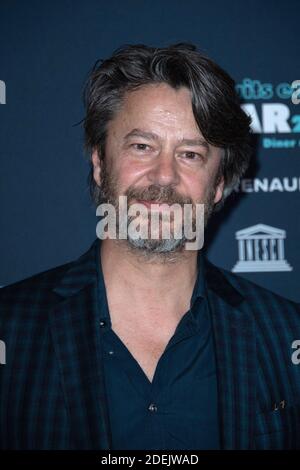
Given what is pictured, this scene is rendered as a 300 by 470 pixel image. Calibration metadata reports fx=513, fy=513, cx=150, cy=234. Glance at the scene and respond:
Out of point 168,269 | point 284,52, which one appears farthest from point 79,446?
point 284,52

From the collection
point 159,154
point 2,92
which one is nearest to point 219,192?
point 159,154

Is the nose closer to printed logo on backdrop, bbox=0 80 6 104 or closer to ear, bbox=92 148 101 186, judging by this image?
ear, bbox=92 148 101 186

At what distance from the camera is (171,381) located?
1.60 meters

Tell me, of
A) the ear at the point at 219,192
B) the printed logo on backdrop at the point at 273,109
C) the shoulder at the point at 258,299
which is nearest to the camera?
the shoulder at the point at 258,299

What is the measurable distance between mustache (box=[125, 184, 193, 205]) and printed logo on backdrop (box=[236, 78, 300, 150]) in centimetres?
64

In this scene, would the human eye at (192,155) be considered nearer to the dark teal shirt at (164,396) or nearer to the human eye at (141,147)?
the human eye at (141,147)

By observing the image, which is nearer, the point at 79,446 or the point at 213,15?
the point at 79,446

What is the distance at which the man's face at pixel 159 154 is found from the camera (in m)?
1.69

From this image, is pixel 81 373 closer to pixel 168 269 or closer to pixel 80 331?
pixel 80 331

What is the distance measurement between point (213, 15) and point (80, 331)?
1.41 m

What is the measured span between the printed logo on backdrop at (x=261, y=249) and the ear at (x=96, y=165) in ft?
2.08

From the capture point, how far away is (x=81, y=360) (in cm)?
157

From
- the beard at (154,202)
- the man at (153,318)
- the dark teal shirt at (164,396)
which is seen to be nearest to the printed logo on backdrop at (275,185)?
the man at (153,318)

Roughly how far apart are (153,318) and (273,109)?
1.01m
